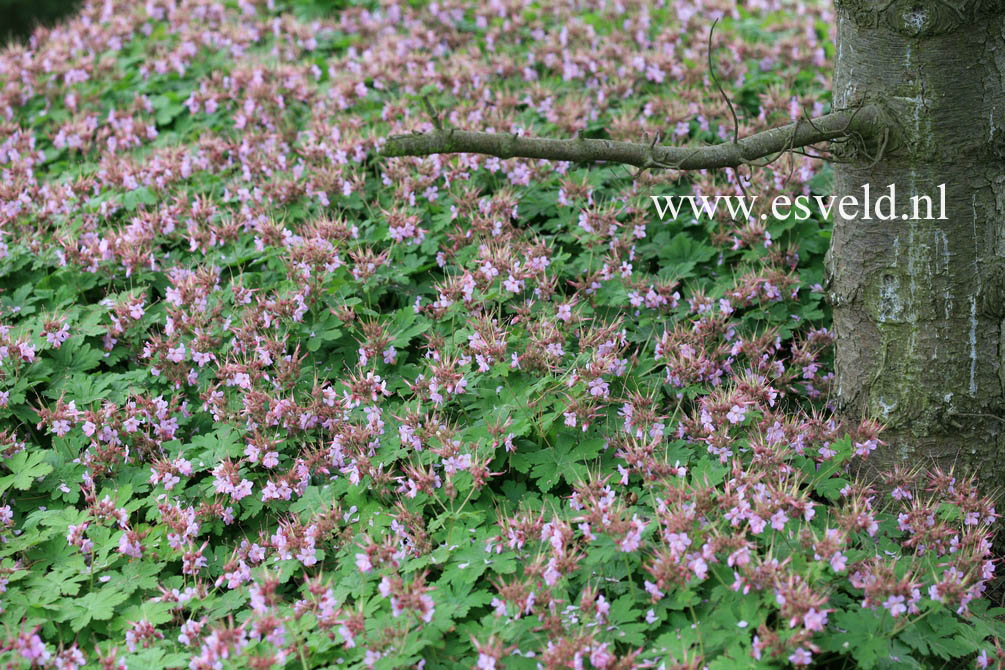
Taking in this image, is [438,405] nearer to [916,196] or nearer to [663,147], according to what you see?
[663,147]

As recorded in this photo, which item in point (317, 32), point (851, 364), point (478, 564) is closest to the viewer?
point (478, 564)

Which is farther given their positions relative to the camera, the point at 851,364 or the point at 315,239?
the point at 315,239

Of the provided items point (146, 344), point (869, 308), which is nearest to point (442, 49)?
point (146, 344)

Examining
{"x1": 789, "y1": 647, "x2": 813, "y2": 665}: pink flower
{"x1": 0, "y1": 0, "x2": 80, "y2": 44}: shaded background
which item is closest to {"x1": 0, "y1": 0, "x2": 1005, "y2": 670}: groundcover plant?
{"x1": 789, "y1": 647, "x2": 813, "y2": 665}: pink flower

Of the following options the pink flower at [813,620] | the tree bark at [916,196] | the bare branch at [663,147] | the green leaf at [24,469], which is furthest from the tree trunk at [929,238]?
the green leaf at [24,469]

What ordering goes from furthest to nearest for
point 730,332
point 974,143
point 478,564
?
point 730,332, point 974,143, point 478,564

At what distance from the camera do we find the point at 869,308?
399cm

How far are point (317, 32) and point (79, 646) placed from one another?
17.3 feet

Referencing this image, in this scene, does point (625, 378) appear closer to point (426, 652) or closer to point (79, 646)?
point (426, 652)

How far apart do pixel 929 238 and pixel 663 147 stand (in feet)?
3.53

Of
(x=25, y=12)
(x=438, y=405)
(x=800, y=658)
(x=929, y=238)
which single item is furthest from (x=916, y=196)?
(x=25, y=12)

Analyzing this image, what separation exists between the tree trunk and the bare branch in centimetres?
16

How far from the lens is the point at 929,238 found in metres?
3.85

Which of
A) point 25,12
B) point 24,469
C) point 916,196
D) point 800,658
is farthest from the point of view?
point 25,12
